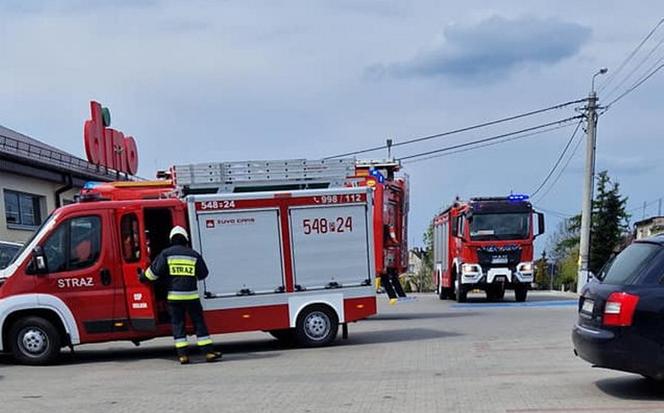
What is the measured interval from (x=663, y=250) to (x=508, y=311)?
11.6 metres

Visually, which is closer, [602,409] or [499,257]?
[602,409]

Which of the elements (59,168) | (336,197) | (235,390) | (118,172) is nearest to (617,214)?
(118,172)

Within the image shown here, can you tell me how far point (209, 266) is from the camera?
37.1 ft

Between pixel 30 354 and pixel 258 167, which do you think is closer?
pixel 30 354

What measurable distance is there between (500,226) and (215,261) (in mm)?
11520

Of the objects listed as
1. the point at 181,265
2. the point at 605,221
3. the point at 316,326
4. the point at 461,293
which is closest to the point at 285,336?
the point at 316,326

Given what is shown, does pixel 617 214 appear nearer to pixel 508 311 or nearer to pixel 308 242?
pixel 508 311

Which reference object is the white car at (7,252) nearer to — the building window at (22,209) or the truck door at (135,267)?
the truck door at (135,267)

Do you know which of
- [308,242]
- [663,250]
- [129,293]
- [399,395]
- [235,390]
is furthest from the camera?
[308,242]

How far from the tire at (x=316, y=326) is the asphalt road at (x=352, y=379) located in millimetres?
216

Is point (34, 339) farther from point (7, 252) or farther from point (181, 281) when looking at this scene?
point (7, 252)

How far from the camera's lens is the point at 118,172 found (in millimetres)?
32656

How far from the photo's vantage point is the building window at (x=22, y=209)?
82.9 feet

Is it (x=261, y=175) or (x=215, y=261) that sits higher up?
(x=261, y=175)
